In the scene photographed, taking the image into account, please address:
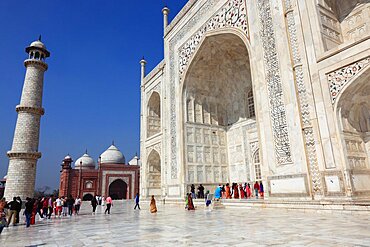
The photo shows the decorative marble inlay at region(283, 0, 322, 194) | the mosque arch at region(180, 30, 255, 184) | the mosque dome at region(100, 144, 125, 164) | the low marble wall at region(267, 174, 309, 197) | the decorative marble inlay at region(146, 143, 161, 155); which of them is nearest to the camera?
the decorative marble inlay at region(283, 0, 322, 194)

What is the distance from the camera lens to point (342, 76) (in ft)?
23.3

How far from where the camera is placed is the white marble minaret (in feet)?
55.8

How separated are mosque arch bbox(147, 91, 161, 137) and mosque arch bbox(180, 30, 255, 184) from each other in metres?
5.45

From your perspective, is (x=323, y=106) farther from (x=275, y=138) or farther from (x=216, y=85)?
(x=216, y=85)

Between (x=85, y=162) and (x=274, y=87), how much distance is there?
28.2 metres

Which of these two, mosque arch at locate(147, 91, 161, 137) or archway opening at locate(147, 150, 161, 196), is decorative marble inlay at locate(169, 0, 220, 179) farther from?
archway opening at locate(147, 150, 161, 196)

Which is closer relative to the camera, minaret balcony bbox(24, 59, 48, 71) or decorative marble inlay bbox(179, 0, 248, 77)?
decorative marble inlay bbox(179, 0, 248, 77)

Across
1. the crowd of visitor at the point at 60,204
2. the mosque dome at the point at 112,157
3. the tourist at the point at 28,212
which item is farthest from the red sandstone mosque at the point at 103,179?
the tourist at the point at 28,212

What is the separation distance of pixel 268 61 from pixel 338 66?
95.2 inches

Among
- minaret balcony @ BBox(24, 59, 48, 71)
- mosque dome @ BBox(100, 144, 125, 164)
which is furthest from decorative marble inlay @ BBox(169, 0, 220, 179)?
mosque dome @ BBox(100, 144, 125, 164)

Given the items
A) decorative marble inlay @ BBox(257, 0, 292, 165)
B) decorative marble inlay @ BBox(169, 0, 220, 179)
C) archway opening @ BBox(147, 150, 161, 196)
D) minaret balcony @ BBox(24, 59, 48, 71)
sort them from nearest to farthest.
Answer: decorative marble inlay @ BBox(257, 0, 292, 165) < decorative marble inlay @ BBox(169, 0, 220, 179) < archway opening @ BBox(147, 150, 161, 196) < minaret balcony @ BBox(24, 59, 48, 71)

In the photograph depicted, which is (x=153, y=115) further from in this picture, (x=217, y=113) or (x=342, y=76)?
(x=342, y=76)

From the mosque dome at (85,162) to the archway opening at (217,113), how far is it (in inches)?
852

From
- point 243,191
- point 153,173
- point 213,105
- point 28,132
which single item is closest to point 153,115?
point 153,173
